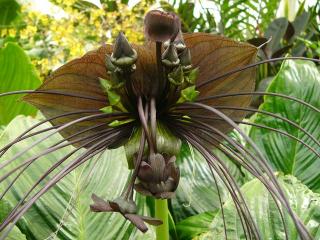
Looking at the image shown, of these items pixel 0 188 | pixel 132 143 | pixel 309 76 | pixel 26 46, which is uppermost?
pixel 132 143

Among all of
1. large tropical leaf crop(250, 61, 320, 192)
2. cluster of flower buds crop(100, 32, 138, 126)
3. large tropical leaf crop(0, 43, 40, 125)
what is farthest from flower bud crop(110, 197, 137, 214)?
large tropical leaf crop(0, 43, 40, 125)

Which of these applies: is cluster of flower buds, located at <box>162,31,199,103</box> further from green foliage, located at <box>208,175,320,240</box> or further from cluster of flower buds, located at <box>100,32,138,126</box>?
green foliage, located at <box>208,175,320,240</box>

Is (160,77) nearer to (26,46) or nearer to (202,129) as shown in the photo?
(202,129)

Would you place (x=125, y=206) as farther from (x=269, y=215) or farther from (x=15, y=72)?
(x=15, y=72)

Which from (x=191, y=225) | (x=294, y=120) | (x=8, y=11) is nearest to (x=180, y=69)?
(x=191, y=225)

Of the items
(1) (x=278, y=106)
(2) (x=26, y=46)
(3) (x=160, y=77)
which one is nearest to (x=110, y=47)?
(3) (x=160, y=77)
